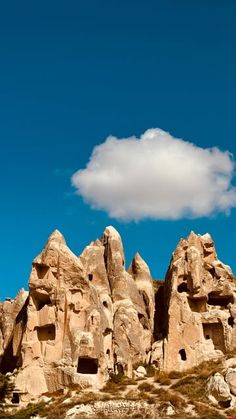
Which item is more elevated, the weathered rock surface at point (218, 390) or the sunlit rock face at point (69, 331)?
the sunlit rock face at point (69, 331)

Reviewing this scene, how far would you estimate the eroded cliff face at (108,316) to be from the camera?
32625 millimetres

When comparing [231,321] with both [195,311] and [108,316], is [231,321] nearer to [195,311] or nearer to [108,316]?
[195,311]

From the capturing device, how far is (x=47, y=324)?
33812mm

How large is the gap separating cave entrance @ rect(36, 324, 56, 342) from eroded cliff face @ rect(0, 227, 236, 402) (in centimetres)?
6

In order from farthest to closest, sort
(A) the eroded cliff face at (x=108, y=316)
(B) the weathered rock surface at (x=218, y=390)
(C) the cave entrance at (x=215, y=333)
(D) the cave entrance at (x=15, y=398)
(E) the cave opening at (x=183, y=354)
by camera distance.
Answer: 1. (C) the cave entrance at (x=215, y=333)
2. (E) the cave opening at (x=183, y=354)
3. (A) the eroded cliff face at (x=108, y=316)
4. (D) the cave entrance at (x=15, y=398)
5. (B) the weathered rock surface at (x=218, y=390)

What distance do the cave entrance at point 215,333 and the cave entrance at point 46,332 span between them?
9.69 meters

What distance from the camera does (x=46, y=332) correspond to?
3431 cm

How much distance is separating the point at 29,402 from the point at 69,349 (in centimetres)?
346

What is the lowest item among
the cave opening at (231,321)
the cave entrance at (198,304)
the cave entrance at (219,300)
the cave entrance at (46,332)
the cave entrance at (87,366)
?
the cave entrance at (87,366)

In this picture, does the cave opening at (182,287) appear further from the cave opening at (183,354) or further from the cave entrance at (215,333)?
the cave opening at (183,354)

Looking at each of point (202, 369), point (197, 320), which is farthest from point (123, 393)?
point (197, 320)

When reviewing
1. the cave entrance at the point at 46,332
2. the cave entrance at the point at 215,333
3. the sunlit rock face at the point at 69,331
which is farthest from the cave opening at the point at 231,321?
the cave entrance at the point at 46,332

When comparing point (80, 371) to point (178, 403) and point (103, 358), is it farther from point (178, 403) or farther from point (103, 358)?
point (178, 403)

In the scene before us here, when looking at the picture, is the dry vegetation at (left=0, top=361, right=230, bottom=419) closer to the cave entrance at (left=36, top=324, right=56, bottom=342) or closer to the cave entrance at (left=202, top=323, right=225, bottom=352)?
the cave entrance at (left=202, top=323, right=225, bottom=352)
